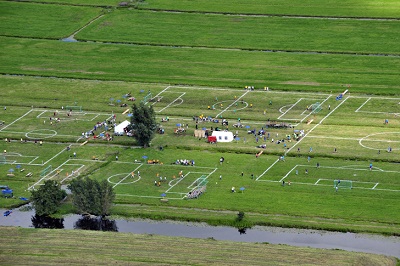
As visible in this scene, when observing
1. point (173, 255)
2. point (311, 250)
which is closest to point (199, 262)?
point (173, 255)

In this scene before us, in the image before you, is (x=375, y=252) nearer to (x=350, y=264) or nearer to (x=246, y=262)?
(x=350, y=264)

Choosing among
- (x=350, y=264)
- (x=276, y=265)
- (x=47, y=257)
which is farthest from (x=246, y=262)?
(x=47, y=257)

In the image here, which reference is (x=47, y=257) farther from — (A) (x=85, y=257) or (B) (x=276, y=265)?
(B) (x=276, y=265)

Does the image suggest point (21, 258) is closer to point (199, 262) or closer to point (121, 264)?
point (121, 264)

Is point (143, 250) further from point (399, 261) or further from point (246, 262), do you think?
point (399, 261)

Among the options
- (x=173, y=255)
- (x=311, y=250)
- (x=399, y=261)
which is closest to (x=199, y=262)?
(x=173, y=255)
